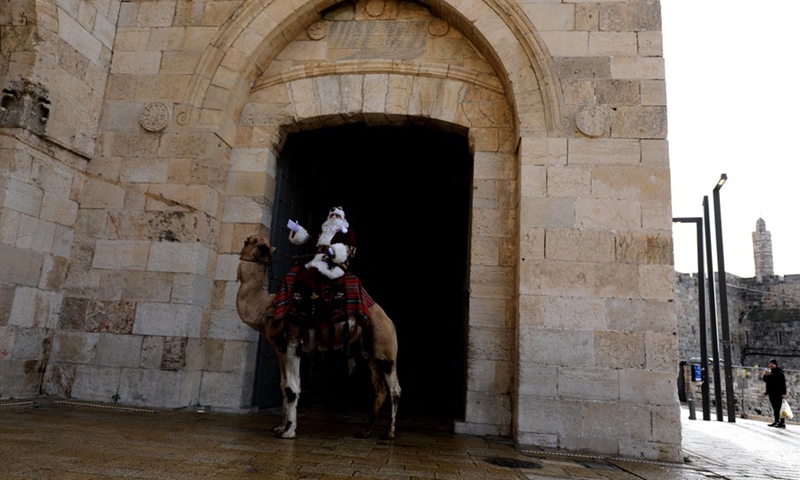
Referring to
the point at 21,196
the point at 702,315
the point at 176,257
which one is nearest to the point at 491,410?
the point at 176,257

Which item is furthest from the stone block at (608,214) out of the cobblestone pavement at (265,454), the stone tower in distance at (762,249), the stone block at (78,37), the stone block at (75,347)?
the stone tower in distance at (762,249)

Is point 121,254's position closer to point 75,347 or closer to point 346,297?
point 75,347

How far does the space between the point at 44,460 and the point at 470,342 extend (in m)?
3.68

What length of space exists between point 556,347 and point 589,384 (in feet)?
1.44

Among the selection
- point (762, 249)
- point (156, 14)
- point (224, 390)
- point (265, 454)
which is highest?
point (762, 249)

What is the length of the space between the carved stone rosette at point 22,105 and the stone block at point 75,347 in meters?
2.16

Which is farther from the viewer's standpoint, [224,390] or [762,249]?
[762,249]

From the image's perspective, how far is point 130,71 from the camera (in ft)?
20.3

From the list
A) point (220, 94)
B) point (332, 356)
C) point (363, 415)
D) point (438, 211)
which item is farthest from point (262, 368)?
point (438, 211)

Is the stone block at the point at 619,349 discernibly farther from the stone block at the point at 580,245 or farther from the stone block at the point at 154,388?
the stone block at the point at 154,388

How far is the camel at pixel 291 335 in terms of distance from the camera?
425cm

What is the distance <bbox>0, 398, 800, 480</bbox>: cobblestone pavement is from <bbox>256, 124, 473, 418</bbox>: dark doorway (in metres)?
3.47

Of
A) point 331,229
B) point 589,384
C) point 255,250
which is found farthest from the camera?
point 589,384

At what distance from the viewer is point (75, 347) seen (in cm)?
552
